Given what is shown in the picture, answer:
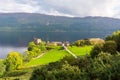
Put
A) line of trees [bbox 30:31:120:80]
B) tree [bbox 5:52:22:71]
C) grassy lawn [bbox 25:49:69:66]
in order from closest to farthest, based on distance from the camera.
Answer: line of trees [bbox 30:31:120:80] → grassy lawn [bbox 25:49:69:66] → tree [bbox 5:52:22:71]

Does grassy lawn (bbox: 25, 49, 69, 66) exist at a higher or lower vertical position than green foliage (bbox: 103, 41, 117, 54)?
lower

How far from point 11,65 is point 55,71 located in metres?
54.8

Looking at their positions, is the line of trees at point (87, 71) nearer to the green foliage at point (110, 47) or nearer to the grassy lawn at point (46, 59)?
the green foliage at point (110, 47)

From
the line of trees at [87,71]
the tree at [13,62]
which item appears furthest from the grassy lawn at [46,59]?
the line of trees at [87,71]

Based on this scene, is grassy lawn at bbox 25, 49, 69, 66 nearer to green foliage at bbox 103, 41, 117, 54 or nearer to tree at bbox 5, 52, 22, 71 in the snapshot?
tree at bbox 5, 52, 22, 71

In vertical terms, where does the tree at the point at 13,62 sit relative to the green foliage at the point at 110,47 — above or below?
below

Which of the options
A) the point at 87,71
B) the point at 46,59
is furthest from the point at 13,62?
the point at 87,71

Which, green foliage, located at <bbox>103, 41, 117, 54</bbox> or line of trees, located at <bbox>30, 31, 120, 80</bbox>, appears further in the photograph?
green foliage, located at <bbox>103, 41, 117, 54</bbox>

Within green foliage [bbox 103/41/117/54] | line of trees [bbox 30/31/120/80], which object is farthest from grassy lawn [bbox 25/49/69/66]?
line of trees [bbox 30/31/120/80]

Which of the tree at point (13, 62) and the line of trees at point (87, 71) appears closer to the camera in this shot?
the line of trees at point (87, 71)

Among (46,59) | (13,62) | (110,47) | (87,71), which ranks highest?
(110,47)

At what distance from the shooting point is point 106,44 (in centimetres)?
5200

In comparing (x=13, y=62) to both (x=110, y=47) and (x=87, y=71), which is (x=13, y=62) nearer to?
(x=110, y=47)

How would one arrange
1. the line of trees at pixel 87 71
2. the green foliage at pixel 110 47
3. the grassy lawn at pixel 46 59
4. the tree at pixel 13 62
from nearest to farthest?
1. the line of trees at pixel 87 71
2. the green foliage at pixel 110 47
3. the grassy lawn at pixel 46 59
4. the tree at pixel 13 62
